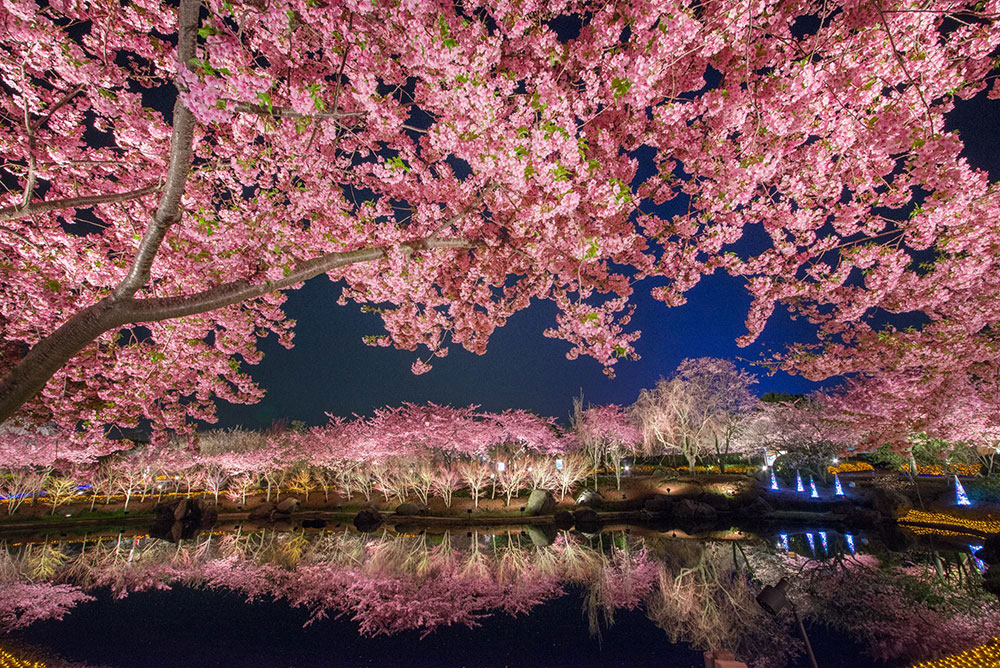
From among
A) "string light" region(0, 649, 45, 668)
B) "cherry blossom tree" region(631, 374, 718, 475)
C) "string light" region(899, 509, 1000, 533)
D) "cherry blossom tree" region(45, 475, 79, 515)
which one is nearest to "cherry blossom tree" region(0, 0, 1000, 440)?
"string light" region(0, 649, 45, 668)

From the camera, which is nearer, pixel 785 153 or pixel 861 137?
pixel 861 137

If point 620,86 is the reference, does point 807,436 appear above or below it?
below

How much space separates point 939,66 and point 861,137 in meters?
0.82

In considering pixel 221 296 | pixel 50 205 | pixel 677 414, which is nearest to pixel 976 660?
pixel 221 296

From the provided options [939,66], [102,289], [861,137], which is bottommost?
→ [102,289]

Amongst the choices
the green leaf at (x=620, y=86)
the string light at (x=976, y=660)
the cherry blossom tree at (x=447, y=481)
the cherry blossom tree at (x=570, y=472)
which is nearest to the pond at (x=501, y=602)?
the string light at (x=976, y=660)

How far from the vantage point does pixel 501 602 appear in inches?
453

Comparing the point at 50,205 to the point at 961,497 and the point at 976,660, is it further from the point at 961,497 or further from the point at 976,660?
the point at 961,497

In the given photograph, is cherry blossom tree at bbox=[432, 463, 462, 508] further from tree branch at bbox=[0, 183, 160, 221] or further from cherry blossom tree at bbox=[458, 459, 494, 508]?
tree branch at bbox=[0, 183, 160, 221]

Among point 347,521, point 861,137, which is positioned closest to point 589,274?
point 861,137

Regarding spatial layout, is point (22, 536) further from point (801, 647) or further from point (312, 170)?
point (801, 647)

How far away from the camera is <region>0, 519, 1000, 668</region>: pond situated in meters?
8.77

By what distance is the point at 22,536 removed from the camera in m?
21.8

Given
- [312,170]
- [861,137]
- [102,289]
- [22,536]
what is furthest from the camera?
[22,536]
